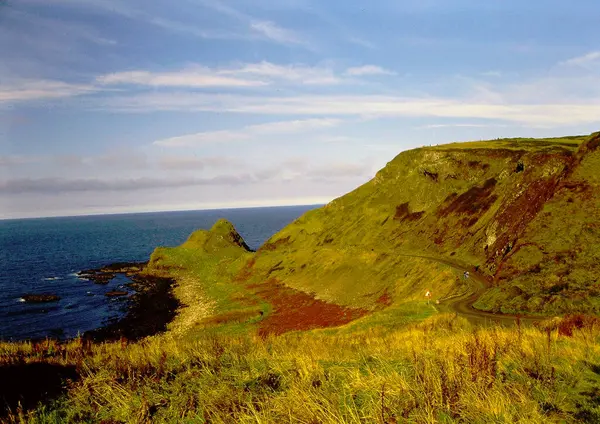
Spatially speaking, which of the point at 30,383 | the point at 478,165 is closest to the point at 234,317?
the point at 30,383

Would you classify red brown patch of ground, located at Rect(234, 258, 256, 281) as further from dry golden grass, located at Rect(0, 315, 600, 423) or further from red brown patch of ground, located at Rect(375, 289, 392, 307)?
dry golden grass, located at Rect(0, 315, 600, 423)

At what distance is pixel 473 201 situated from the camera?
66000 mm

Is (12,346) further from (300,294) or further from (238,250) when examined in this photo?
(238,250)

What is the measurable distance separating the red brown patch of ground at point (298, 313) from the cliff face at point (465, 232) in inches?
91.3

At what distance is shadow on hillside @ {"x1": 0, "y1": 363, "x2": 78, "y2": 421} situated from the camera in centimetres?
810

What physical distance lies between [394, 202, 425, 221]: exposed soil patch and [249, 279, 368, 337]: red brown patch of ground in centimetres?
2822

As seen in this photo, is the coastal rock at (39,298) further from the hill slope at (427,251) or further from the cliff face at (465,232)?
the cliff face at (465,232)

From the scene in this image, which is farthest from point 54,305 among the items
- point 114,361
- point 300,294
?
point 114,361

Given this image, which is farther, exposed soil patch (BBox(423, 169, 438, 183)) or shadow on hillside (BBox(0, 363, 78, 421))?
exposed soil patch (BBox(423, 169, 438, 183))

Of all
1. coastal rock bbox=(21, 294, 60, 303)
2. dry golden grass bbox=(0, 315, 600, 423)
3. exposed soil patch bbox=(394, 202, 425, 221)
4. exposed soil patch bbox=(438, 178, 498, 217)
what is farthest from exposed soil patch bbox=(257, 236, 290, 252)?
dry golden grass bbox=(0, 315, 600, 423)

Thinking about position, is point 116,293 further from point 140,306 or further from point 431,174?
point 431,174

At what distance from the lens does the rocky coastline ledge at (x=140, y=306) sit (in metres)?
52.8

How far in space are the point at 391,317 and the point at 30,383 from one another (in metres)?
26.7

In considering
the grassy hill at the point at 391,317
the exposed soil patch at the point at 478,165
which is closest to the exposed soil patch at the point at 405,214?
the grassy hill at the point at 391,317
